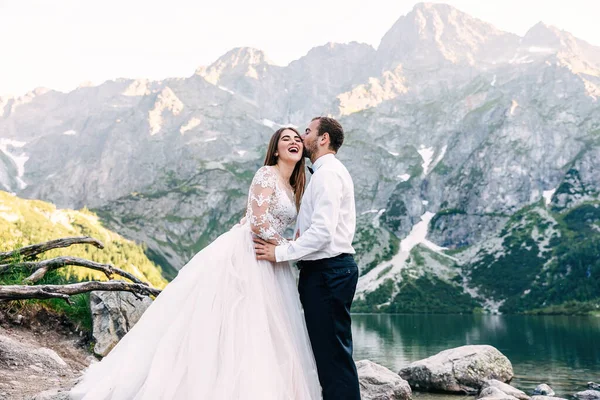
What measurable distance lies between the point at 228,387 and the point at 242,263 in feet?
5.86

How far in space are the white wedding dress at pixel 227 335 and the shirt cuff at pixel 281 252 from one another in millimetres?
300

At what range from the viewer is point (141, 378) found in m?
6.59

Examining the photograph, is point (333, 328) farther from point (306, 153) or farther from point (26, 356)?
point (26, 356)

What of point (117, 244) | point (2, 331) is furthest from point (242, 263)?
point (117, 244)

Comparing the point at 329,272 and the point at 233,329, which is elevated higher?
the point at 329,272

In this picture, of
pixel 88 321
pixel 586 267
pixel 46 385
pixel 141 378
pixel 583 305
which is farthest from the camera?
pixel 586 267

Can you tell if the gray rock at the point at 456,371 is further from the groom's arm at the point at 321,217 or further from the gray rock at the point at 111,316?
the groom's arm at the point at 321,217

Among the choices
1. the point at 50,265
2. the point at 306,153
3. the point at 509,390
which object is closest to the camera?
the point at 306,153

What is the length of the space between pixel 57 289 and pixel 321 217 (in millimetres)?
7268

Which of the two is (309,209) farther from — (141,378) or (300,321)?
(141,378)

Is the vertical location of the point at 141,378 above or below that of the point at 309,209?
below

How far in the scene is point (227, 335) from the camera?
6.53 m

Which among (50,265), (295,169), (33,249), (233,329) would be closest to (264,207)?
(295,169)

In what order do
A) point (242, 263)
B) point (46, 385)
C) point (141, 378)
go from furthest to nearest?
point (46, 385), point (242, 263), point (141, 378)
